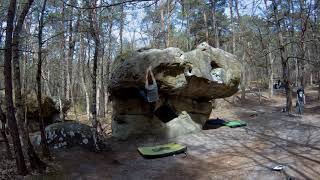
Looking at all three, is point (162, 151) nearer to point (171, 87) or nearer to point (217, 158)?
point (217, 158)

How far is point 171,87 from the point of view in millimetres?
14305

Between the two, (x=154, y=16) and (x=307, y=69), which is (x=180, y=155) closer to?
(x=154, y=16)

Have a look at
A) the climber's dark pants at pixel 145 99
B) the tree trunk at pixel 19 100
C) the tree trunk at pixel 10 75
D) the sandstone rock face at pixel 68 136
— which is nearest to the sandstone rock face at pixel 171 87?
the climber's dark pants at pixel 145 99

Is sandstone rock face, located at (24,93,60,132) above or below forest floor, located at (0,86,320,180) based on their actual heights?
above

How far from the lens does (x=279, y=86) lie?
37688 mm

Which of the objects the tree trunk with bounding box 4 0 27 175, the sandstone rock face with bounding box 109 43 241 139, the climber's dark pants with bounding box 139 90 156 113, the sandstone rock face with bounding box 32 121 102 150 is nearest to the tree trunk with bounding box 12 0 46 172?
the tree trunk with bounding box 4 0 27 175

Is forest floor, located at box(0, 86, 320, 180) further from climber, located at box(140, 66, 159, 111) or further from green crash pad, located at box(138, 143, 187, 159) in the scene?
climber, located at box(140, 66, 159, 111)

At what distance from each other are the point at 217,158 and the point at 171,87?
3704 mm

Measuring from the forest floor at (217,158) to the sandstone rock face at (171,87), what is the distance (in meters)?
0.70

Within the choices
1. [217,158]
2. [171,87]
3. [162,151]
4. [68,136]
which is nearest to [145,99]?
[171,87]

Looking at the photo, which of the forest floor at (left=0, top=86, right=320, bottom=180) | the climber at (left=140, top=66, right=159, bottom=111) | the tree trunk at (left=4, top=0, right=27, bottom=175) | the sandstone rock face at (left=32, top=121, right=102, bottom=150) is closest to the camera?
the tree trunk at (left=4, top=0, right=27, bottom=175)

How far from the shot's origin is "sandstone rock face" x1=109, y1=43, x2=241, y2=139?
14.0 metres

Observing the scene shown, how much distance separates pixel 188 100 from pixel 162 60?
2.67 metres

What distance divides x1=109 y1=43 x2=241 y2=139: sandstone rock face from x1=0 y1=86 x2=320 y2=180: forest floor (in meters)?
0.70
